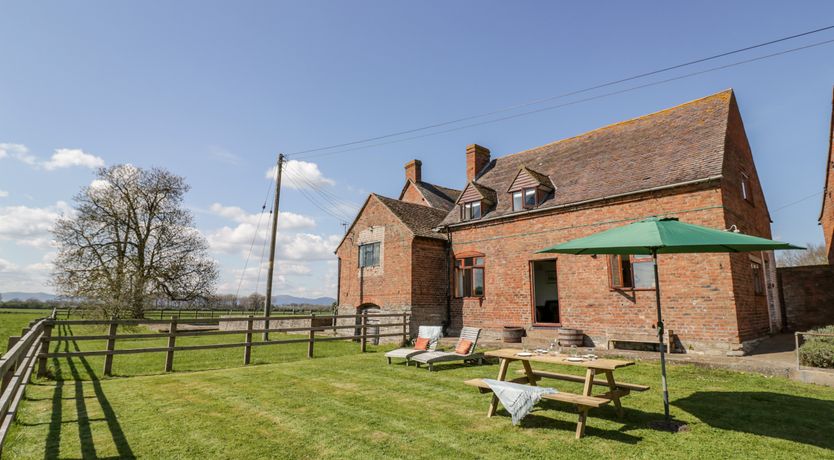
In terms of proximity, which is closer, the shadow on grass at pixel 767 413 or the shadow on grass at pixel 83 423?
the shadow on grass at pixel 83 423

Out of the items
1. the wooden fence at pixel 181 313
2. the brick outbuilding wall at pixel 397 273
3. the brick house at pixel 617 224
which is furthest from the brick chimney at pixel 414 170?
the wooden fence at pixel 181 313

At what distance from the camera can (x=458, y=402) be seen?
678 cm

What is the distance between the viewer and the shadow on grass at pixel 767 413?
17.2 feet

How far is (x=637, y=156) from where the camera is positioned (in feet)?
47.2

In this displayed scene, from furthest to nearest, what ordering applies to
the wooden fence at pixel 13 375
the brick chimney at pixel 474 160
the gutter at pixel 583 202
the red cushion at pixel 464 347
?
1. the brick chimney at pixel 474 160
2. the gutter at pixel 583 202
3. the red cushion at pixel 464 347
4. the wooden fence at pixel 13 375

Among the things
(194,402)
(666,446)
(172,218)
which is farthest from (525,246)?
(172,218)

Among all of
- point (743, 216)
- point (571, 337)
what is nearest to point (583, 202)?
point (571, 337)

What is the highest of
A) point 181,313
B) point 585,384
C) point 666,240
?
point 666,240

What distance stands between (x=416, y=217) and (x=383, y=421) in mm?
14065

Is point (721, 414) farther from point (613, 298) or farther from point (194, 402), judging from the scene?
point (194, 402)

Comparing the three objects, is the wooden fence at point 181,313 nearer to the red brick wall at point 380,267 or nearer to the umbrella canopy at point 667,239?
the red brick wall at point 380,267

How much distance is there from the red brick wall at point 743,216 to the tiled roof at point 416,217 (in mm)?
10308

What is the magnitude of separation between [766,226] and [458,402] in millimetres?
16533

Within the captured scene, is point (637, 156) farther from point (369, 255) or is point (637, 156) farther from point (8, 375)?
point (8, 375)
